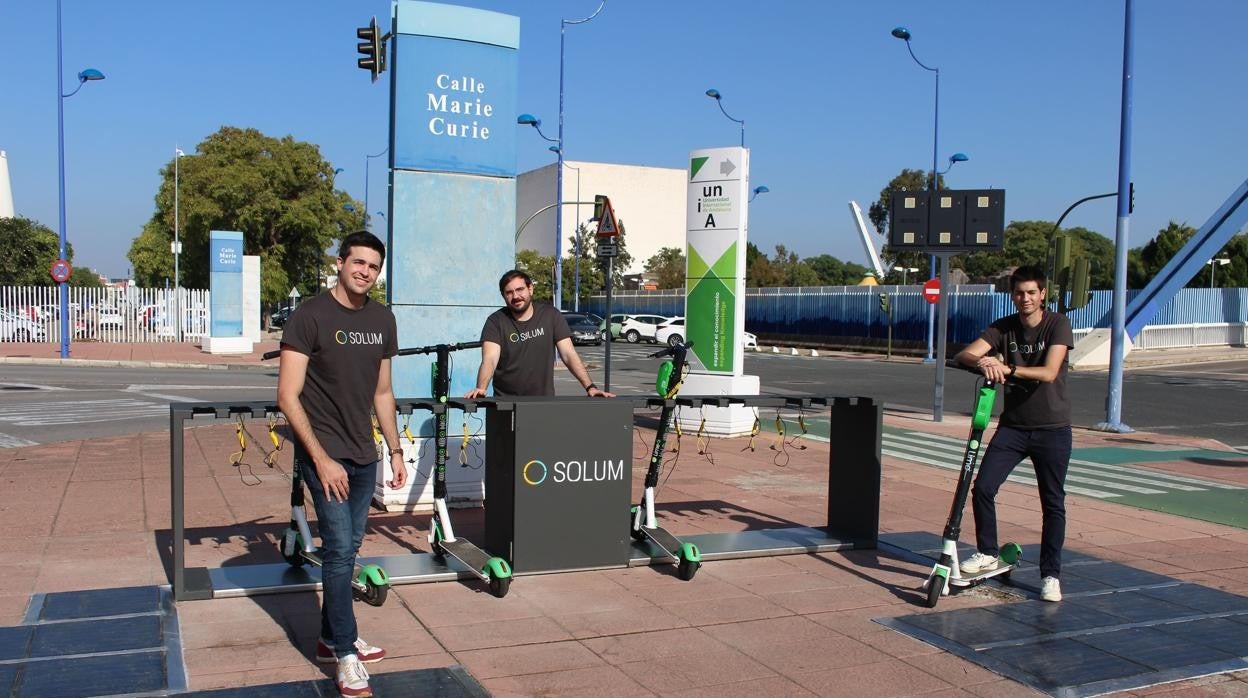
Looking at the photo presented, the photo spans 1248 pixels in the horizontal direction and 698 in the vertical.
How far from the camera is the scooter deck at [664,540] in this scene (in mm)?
6645

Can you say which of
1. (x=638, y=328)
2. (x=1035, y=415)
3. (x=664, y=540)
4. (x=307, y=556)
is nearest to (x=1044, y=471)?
(x=1035, y=415)

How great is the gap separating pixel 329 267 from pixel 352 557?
57.4 metres

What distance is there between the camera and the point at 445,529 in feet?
21.0

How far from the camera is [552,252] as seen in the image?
94.7 metres

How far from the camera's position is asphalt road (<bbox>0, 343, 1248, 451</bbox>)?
48.8ft

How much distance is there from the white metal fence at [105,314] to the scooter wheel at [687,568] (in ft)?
116

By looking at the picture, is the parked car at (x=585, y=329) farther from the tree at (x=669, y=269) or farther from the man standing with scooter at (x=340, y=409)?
the man standing with scooter at (x=340, y=409)

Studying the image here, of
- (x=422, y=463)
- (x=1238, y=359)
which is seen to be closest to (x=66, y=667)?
(x=422, y=463)

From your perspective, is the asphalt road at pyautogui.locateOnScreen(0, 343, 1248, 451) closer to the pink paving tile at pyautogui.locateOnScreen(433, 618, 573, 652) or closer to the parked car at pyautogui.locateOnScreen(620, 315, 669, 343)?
the pink paving tile at pyautogui.locateOnScreen(433, 618, 573, 652)

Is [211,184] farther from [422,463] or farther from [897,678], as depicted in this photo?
[897,678]

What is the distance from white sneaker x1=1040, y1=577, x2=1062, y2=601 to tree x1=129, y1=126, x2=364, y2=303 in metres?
49.6

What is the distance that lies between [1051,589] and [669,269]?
231ft

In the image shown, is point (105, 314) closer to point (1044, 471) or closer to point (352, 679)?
point (352, 679)

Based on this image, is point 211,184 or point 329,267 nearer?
point 211,184
